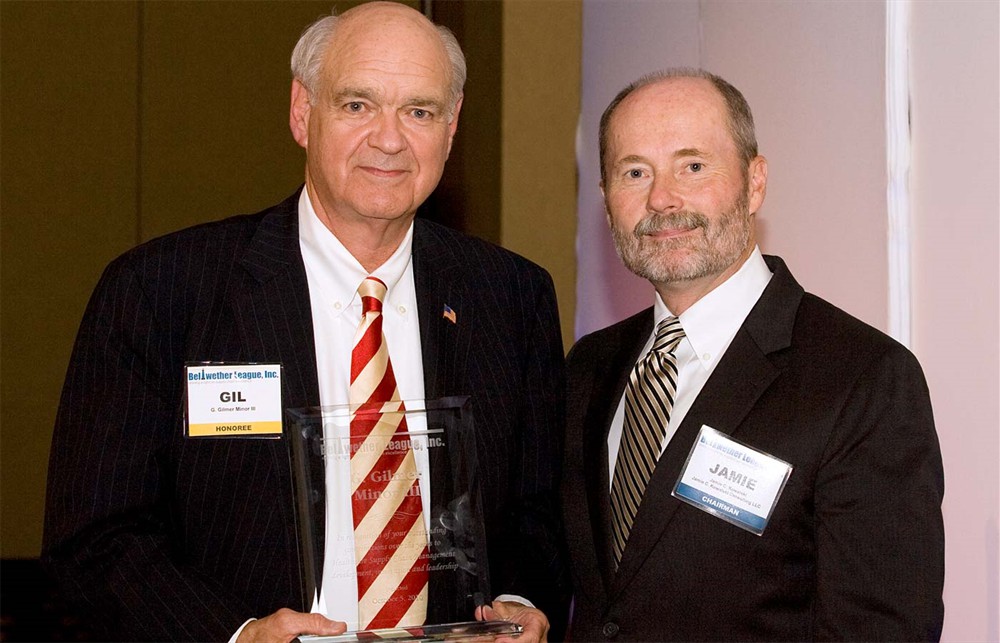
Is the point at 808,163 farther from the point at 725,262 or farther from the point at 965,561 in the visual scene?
the point at 965,561

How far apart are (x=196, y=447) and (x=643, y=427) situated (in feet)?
→ 3.10

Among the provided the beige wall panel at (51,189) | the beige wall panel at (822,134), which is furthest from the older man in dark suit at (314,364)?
the beige wall panel at (51,189)

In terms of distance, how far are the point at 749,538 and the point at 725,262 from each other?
2.03 ft

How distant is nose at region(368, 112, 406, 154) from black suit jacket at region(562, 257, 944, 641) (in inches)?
33.0

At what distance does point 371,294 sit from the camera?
2.23 m

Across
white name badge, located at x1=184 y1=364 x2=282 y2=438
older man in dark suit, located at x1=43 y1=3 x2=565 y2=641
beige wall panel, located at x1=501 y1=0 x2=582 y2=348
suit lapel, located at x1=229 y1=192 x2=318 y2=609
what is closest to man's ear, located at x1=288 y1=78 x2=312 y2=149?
older man in dark suit, located at x1=43 y1=3 x2=565 y2=641

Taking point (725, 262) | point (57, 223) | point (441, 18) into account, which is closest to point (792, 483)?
point (725, 262)

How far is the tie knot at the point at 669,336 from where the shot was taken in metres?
2.32

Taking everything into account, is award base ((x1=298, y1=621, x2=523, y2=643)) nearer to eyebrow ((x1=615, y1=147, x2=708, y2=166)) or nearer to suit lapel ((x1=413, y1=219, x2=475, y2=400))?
suit lapel ((x1=413, y1=219, x2=475, y2=400))

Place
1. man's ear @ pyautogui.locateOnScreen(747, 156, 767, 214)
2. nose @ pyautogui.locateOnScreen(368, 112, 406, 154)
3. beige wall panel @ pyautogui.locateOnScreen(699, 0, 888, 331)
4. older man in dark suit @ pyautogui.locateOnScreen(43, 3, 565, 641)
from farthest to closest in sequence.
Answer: beige wall panel @ pyautogui.locateOnScreen(699, 0, 888, 331), man's ear @ pyautogui.locateOnScreen(747, 156, 767, 214), nose @ pyautogui.locateOnScreen(368, 112, 406, 154), older man in dark suit @ pyautogui.locateOnScreen(43, 3, 565, 641)

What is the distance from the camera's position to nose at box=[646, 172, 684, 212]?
2.32 metres

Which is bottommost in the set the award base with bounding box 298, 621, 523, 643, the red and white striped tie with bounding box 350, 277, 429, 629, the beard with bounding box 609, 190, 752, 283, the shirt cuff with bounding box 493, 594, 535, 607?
the shirt cuff with bounding box 493, 594, 535, 607

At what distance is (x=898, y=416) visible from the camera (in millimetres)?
1999

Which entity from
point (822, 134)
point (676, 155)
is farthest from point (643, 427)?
point (822, 134)
